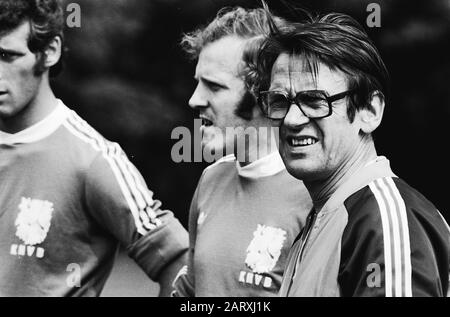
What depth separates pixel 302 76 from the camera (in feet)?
7.72

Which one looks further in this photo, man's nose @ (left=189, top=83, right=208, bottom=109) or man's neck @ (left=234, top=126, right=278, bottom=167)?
man's nose @ (left=189, top=83, right=208, bottom=109)

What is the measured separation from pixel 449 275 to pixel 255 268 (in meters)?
0.80

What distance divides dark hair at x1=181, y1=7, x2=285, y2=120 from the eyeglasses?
0.65m

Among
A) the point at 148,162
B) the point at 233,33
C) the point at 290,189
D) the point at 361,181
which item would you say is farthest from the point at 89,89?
the point at 361,181

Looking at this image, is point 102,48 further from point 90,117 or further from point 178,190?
point 178,190

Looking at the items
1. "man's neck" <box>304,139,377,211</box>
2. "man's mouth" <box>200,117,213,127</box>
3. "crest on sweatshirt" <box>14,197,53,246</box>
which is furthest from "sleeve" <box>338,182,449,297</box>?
"crest on sweatshirt" <box>14,197,53,246</box>

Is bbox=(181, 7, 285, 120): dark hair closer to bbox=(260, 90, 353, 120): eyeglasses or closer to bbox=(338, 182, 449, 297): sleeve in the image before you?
bbox=(260, 90, 353, 120): eyeglasses

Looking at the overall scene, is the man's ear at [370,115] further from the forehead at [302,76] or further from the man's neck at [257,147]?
the man's neck at [257,147]

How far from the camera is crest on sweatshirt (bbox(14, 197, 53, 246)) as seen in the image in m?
3.14

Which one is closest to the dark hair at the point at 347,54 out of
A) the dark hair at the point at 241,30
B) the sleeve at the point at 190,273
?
the dark hair at the point at 241,30

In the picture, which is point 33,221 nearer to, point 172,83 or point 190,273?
point 190,273

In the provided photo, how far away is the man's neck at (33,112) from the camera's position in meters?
3.25

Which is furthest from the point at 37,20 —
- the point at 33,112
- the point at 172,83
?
the point at 172,83
